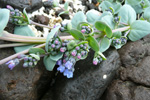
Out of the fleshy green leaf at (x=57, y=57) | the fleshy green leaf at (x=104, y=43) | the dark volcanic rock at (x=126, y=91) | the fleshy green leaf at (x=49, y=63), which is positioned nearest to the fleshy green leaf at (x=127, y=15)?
the fleshy green leaf at (x=104, y=43)

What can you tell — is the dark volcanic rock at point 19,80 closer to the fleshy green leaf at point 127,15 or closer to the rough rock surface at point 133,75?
the rough rock surface at point 133,75

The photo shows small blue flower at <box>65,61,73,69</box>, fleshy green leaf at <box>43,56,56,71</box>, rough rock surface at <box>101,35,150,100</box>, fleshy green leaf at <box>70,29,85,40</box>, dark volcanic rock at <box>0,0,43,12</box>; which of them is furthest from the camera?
dark volcanic rock at <box>0,0,43,12</box>

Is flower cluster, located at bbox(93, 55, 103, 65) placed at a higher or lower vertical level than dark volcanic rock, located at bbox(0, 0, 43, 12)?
lower

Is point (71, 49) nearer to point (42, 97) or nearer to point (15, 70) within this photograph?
point (15, 70)

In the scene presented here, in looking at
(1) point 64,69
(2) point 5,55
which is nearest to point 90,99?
(1) point 64,69

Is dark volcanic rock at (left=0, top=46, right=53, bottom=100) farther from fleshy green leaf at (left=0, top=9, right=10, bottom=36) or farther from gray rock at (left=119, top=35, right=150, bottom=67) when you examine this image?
gray rock at (left=119, top=35, right=150, bottom=67)

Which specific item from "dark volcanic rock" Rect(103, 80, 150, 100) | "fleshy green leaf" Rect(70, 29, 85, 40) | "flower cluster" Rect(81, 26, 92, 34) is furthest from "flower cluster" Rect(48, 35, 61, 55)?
"dark volcanic rock" Rect(103, 80, 150, 100)
